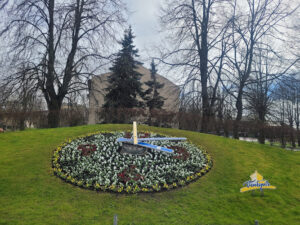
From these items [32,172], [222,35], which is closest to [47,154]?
[32,172]

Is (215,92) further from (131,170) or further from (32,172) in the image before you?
(32,172)

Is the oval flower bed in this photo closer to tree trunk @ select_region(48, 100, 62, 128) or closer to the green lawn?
the green lawn

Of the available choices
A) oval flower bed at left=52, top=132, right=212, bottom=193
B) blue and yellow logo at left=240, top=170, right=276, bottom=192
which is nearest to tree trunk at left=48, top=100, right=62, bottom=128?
oval flower bed at left=52, top=132, right=212, bottom=193

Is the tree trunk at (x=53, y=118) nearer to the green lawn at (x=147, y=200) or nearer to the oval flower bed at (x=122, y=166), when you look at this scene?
the oval flower bed at (x=122, y=166)

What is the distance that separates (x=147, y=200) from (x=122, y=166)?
1599 millimetres

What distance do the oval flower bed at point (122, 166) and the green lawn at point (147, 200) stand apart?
25 centimetres

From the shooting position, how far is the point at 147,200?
15.2 feet

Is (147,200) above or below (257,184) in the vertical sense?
below

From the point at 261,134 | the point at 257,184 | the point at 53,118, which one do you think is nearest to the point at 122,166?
the point at 257,184

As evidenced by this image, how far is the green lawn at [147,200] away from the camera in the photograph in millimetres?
3990

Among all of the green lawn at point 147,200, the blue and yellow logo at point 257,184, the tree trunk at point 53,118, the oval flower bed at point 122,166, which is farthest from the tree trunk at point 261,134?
the tree trunk at point 53,118

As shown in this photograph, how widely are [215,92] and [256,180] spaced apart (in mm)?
9714

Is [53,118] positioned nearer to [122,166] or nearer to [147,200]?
[122,166]

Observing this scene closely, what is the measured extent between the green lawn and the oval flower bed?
0.83ft
